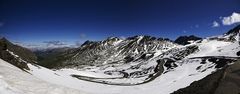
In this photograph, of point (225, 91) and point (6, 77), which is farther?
point (225, 91)

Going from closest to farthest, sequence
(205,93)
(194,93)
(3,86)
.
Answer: (3,86) < (205,93) < (194,93)

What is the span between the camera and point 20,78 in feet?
30.7

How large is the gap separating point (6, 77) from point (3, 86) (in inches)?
37.6

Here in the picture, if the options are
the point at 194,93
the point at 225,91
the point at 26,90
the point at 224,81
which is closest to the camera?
the point at 26,90

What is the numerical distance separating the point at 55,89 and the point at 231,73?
29.9 metres

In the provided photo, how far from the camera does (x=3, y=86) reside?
785 cm

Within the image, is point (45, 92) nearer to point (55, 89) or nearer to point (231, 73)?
point (55, 89)

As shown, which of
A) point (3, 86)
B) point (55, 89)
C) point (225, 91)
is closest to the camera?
point (3, 86)

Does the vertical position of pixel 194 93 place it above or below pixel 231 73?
below

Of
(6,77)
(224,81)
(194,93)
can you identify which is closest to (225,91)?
(224,81)

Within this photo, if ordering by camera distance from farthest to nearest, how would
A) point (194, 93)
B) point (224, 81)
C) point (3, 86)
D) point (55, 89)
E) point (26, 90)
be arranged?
point (194, 93), point (224, 81), point (55, 89), point (26, 90), point (3, 86)

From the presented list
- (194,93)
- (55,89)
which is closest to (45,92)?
(55,89)

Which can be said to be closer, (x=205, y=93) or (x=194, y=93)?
(x=205, y=93)

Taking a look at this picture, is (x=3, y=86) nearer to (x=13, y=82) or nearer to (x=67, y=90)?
(x=13, y=82)
